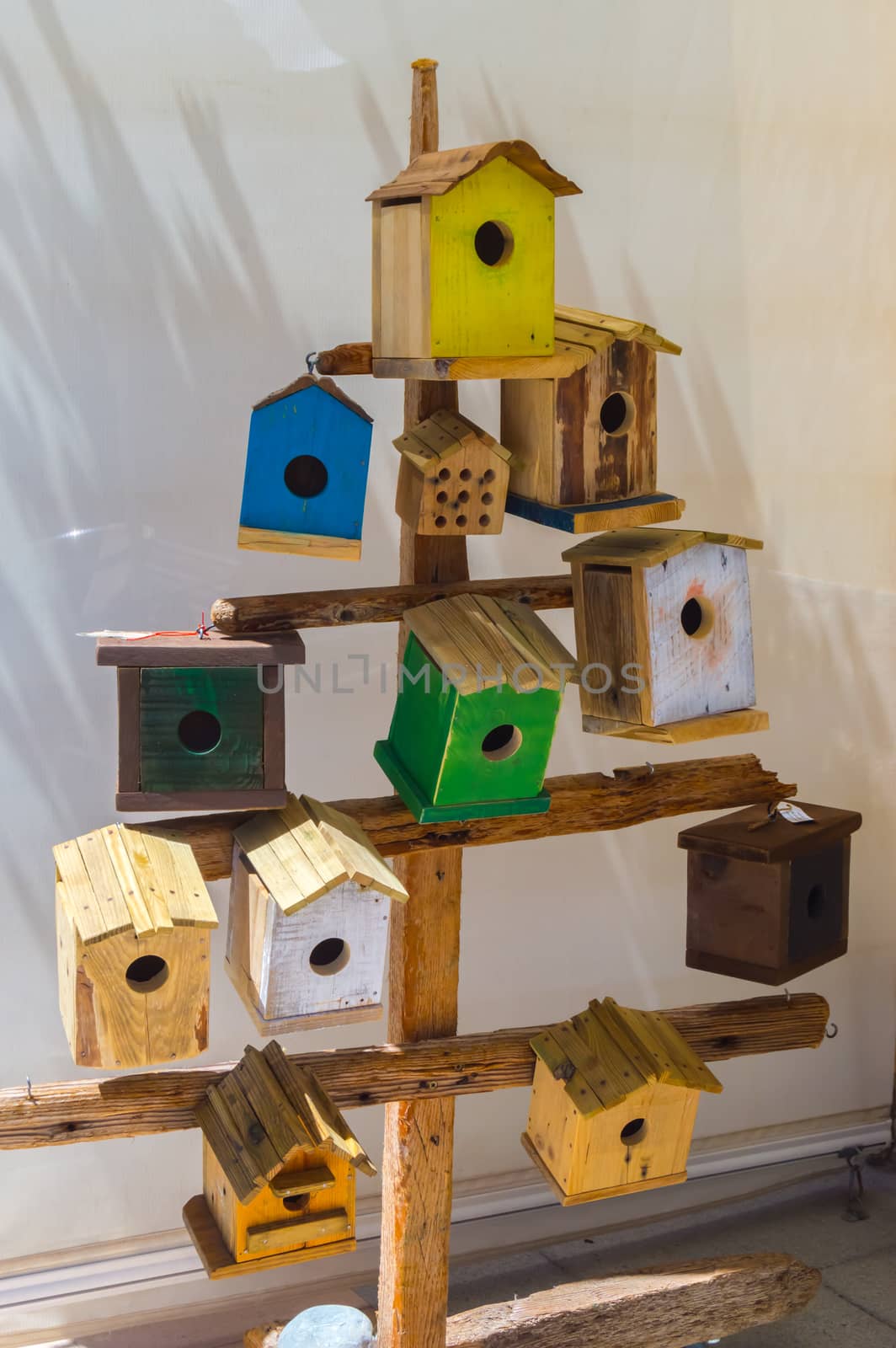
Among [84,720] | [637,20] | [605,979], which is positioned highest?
[637,20]

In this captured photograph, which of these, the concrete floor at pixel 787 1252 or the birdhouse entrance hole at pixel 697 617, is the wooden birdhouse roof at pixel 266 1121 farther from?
the concrete floor at pixel 787 1252

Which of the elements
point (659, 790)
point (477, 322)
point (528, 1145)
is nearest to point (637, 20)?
point (477, 322)

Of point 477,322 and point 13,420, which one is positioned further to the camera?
point 13,420

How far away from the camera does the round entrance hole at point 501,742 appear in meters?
1.86

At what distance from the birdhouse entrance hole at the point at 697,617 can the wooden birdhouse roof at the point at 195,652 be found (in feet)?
1.95

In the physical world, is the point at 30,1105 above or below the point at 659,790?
below

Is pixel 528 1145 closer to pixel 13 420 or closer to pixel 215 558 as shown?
pixel 215 558

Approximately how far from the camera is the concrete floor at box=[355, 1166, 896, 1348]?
2.88 metres

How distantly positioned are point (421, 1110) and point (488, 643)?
2.63 ft

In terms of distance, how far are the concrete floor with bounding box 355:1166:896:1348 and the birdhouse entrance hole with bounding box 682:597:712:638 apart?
1.71 m

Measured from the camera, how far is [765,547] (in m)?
3.09

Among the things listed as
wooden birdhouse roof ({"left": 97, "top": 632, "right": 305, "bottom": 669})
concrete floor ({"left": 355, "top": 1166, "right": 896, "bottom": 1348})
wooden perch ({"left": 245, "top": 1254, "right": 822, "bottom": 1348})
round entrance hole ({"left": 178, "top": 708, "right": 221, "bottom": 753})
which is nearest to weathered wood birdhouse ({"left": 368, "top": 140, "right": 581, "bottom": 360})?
Answer: wooden birdhouse roof ({"left": 97, "top": 632, "right": 305, "bottom": 669})

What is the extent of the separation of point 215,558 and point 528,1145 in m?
1.23

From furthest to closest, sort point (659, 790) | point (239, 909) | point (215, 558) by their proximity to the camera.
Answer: point (215, 558), point (659, 790), point (239, 909)
